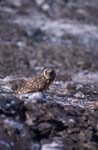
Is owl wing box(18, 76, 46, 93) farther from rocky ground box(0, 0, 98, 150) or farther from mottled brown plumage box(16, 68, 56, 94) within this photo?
rocky ground box(0, 0, 98, 150)

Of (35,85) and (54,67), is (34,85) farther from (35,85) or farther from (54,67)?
(54,67)

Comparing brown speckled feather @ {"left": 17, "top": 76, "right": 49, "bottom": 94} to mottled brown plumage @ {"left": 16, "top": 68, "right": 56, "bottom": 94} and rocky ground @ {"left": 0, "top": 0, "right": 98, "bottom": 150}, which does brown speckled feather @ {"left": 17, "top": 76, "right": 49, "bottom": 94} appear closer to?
mottled brown plumage @ {"left": 16, "top": 68, "right": 56, "bottom": 94}

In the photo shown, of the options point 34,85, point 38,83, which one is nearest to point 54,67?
point 38,83

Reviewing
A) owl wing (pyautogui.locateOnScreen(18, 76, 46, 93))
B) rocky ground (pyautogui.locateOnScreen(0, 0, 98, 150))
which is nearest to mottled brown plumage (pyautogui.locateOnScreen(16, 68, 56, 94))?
owl wing (pyautogui.locateOnScreen(18, 76, 46, 93))

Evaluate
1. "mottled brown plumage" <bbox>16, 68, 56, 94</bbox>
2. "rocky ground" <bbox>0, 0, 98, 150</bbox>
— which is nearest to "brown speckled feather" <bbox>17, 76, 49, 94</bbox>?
"mottled brown plumage" <bbox>16, 68, 56, 94</bbox>

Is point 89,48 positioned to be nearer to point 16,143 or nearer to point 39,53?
point 39,53

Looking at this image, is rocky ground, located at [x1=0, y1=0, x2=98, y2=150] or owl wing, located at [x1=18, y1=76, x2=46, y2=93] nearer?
rocky ground, located at [x1=0, y1=0, x2=98, y2=150]

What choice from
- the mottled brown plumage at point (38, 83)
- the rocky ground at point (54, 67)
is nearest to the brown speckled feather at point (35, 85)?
the mottled brown plumage at point (38, 83)

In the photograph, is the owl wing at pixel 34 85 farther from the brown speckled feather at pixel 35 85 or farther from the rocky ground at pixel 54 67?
the rocky ground at pixel 54 67

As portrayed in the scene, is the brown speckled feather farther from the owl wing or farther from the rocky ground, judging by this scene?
the rocky ground

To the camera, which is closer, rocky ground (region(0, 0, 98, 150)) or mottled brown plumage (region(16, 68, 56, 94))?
rocky ground (region(0, 0, 98, 150))
